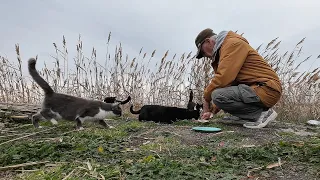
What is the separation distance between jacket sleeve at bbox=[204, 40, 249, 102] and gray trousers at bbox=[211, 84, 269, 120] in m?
0.30

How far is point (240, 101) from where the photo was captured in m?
5.21

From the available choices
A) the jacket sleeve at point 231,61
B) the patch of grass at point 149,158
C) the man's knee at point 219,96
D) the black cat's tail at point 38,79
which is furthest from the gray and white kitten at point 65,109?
the jacket sleeve at point 231,61

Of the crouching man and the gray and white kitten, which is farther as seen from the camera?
the gray and white kitten

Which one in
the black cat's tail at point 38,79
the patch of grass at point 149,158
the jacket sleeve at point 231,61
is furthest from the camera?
the black cat's tail at point 38,79

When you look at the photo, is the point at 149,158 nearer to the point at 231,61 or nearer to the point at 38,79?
the point at 231,61

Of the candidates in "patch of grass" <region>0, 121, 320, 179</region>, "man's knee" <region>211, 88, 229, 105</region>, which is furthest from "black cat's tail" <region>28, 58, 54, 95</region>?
"man's knee" <region>211, 88, 229, 105</region>

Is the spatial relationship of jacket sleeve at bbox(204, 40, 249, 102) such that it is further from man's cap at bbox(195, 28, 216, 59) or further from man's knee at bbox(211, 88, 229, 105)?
man's cap at bbox(195, 28, 216, 59)

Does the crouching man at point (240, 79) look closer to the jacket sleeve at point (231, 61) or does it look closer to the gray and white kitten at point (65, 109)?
the jacket sleeve at point (231, 61)

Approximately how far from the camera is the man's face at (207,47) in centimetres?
520

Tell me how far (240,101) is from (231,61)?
0.74m

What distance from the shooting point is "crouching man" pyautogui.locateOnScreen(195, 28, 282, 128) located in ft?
15.9

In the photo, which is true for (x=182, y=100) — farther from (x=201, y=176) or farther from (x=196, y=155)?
(x=201, y=176)

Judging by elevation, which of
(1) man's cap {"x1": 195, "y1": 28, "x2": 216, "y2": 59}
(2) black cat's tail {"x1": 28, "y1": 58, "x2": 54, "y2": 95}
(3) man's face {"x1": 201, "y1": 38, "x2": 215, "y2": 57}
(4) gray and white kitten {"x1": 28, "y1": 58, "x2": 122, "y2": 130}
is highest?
(1) man's cap {"x1": 195, "y1": 28, "x2": 216, "y2": 59}

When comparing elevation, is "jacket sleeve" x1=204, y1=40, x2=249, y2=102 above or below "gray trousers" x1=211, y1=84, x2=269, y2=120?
above
